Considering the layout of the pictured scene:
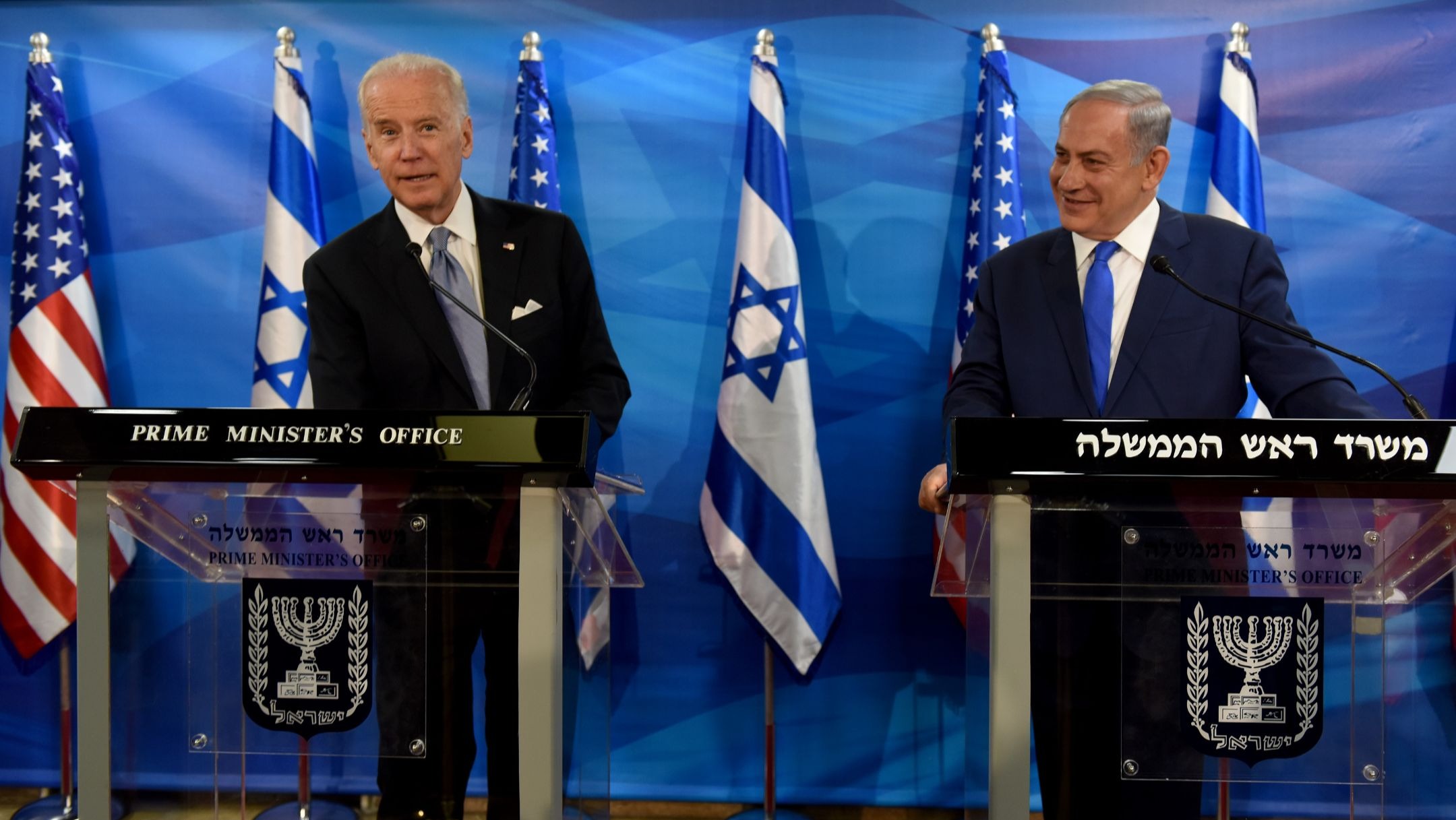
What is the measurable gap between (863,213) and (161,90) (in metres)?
2.33

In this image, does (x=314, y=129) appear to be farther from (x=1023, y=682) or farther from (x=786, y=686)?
(x=1023, y=682)

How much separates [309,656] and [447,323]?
0.91 metres

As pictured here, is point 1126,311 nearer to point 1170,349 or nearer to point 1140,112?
point 1170,349

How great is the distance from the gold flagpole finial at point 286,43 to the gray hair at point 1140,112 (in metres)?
2.44

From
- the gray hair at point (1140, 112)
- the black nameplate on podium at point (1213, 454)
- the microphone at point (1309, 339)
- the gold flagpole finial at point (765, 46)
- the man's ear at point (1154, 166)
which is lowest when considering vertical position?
the black nameplate on podium at point (1213, 454)

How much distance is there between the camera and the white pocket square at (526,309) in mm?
2359

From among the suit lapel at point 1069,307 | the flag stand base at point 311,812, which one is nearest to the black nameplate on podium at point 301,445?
the flag stand base at point 311,812

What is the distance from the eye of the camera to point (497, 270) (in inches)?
93.9

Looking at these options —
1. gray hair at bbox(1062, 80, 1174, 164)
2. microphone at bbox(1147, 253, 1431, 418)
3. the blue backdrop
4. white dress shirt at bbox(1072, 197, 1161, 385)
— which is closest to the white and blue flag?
the blue backdrop

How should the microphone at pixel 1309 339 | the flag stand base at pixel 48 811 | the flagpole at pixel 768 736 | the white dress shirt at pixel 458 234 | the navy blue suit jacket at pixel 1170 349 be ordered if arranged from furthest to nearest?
the flagpole at pixel 768 736
the flag stand base at pixel 48 811
the white dress shirt at pixel 458 234
the navy blue suit jacket at pixel 1170 349
the microphone at pixel 1309 339

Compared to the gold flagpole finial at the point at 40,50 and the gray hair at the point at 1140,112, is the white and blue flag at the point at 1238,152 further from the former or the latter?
the gold flagpole finial at the point at 40,50

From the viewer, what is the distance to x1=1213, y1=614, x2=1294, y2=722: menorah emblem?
4.71 feet

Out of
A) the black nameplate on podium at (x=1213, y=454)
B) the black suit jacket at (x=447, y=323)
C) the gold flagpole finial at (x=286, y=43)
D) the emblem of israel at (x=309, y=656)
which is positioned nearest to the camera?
the black nameplate on podium at (x=1213, y=454)

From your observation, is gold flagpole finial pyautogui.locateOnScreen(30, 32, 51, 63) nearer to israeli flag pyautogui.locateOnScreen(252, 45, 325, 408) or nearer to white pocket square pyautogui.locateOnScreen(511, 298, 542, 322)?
israeli flag pyautogui.locateOnScreen(252, 45, 325, 408)
